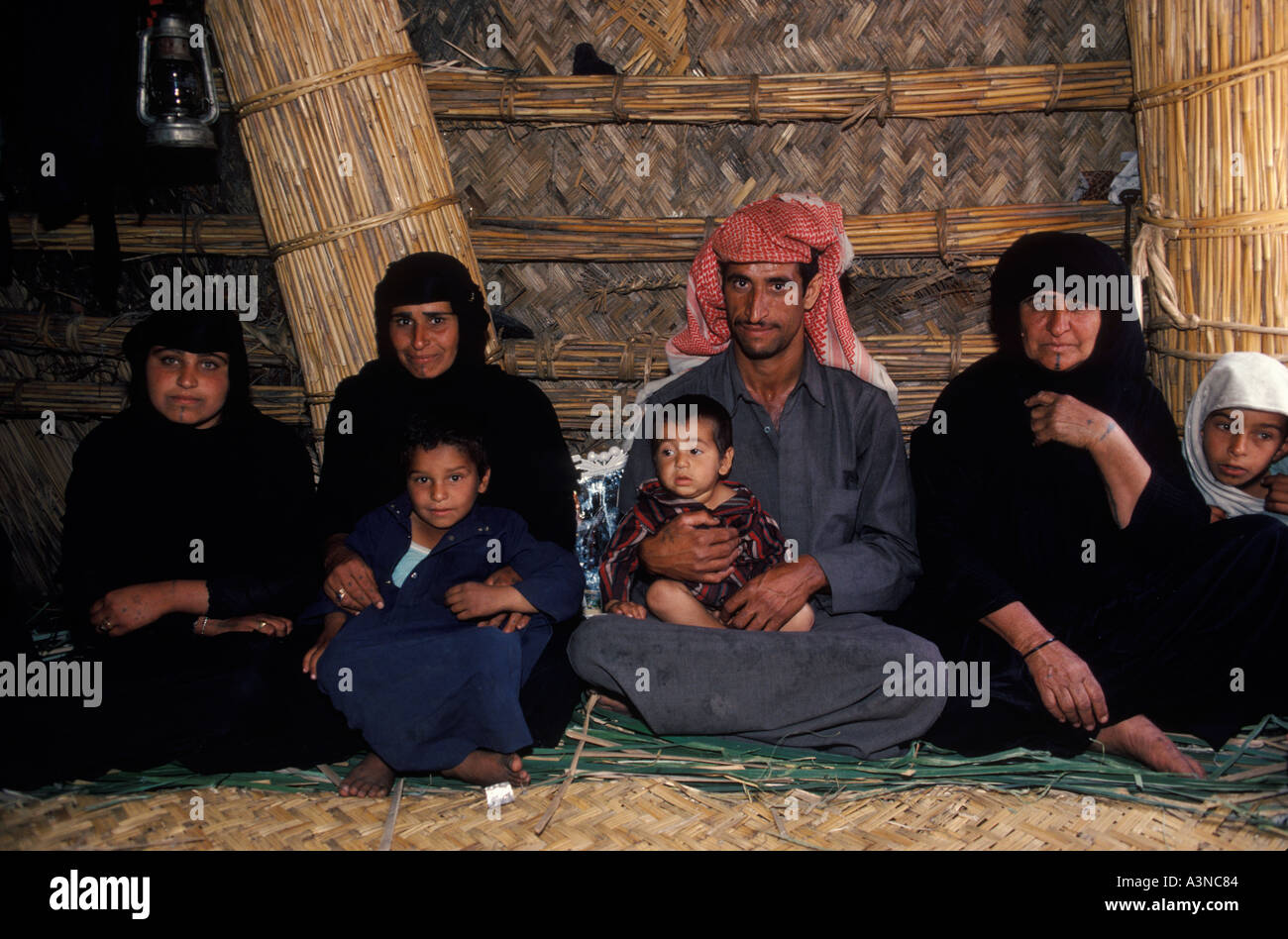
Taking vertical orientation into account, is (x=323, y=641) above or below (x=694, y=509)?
below

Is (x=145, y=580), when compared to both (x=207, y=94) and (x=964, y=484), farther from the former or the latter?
(x=964, y=484)

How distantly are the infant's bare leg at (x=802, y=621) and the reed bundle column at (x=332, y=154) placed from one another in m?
1.95

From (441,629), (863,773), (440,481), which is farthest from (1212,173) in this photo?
(441,629)

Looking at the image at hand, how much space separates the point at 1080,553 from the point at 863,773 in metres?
1.00

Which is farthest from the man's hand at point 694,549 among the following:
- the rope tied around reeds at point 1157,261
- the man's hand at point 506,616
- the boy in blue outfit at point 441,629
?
the rope tied around reeds at point 1157,261

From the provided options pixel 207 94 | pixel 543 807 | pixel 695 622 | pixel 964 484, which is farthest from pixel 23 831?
pixel 964 484

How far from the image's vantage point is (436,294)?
3180 mm

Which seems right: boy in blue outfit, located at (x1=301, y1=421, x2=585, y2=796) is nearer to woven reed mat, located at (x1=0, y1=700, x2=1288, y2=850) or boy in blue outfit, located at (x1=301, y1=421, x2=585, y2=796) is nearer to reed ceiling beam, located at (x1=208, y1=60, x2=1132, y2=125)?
woven reed mat, located at (x1=0, y1=700, x2=1288, y2=850)

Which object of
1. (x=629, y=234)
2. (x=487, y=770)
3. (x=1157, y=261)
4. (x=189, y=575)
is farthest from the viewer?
(x=629, y=234)

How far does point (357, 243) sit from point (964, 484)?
7.81 ft

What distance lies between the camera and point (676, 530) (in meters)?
2.89

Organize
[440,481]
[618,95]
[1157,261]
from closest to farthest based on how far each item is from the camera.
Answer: [440,481] → [1157,261] → [618,95]

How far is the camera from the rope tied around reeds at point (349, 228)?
365cm

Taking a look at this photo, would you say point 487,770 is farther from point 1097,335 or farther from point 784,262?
point 1097,335
